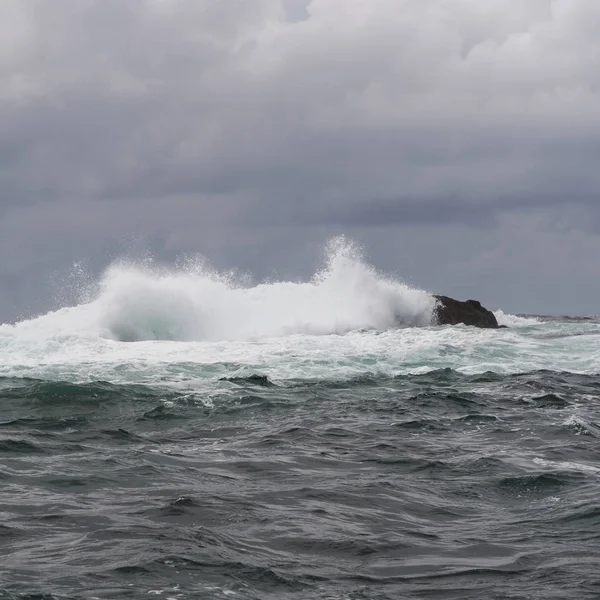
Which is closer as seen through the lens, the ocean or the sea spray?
the ocean

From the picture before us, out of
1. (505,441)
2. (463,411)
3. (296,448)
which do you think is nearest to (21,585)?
(296,448)

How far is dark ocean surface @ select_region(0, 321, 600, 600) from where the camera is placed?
629 cm

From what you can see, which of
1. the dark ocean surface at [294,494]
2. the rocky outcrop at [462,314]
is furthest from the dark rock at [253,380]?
the rocky outcrop at [462,314]

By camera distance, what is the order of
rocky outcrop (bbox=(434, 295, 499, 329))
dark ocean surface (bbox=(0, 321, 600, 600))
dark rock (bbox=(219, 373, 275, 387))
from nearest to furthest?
dark ocean surface (bbox=(0, 321, 600, 600))
dark rock (bbox=(219, 373, 275, 387))
rocky outcrop (bbox=(434, 295, 499, 329))

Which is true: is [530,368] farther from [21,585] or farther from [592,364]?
[21,585]

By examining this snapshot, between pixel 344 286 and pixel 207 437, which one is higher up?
pixel 344 286

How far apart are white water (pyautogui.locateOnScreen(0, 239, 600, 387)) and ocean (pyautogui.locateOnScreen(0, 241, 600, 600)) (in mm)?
178

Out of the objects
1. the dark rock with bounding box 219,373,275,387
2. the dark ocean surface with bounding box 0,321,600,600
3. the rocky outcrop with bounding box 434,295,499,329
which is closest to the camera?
the dark ocean surface with bounding box 0,321,600,600

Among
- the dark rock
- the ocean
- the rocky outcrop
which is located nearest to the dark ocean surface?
the ocean

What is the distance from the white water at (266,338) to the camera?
19672 mm

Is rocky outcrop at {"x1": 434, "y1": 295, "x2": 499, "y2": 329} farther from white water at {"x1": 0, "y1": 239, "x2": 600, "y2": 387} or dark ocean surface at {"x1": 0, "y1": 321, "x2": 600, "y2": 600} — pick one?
dark ocean surface at {"x1": 0, "y1": 321, "x2": 600, "y2": 600}

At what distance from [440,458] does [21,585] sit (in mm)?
6498

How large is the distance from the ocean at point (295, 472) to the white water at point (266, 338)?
0.58 feet

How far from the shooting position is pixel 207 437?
1229 cm
